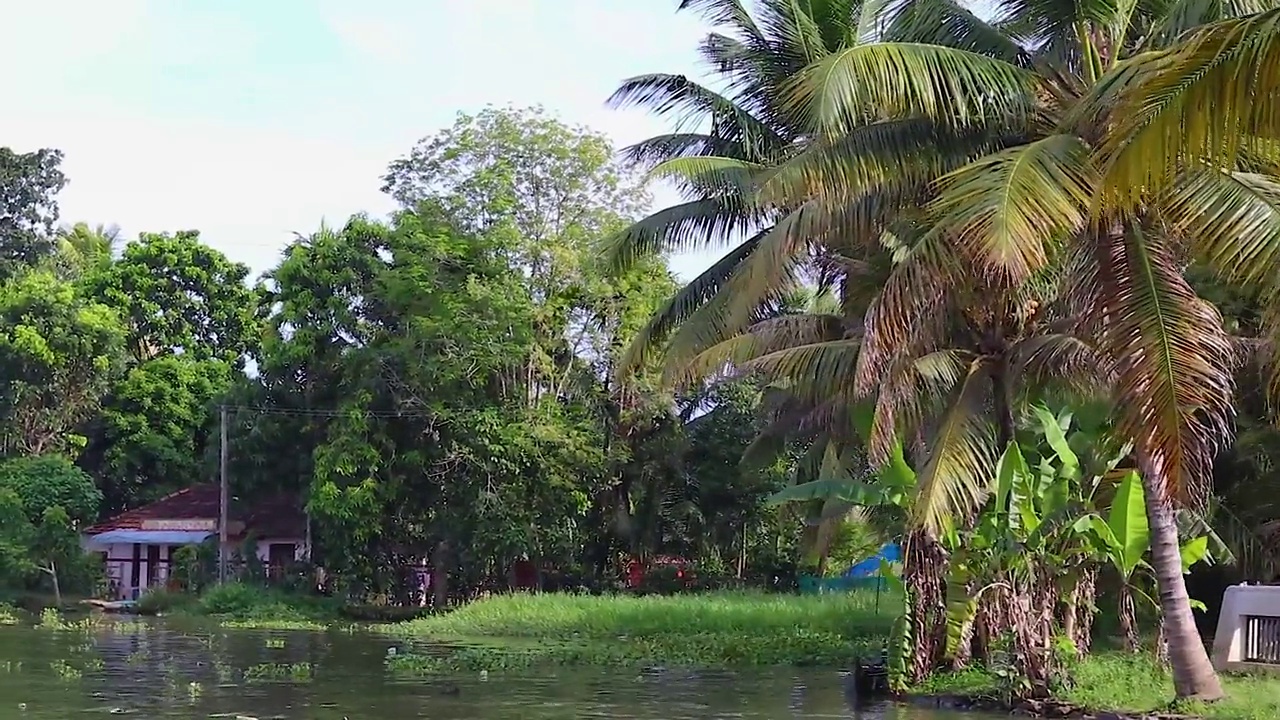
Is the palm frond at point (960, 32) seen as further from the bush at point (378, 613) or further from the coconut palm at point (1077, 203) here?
the bush at point (378, 613)

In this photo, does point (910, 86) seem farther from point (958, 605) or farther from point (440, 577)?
point (440, 577)

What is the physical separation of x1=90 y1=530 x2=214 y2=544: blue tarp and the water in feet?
44.6

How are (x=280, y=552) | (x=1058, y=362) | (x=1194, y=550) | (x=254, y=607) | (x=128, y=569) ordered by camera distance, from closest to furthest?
1. (x=1194, y=550)
2. (x=1058, y=362)
3. (x=254, y=607)
4. (x=280, y=552)
5. (x=128, y=569)

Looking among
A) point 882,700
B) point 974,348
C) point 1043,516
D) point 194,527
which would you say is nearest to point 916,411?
A: point 974,348

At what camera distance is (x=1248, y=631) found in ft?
48.1

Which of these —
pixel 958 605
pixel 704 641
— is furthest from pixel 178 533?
pixel 958 605

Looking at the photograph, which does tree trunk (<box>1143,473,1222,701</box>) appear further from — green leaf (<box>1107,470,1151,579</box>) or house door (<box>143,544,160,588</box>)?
house door (<box>143,544,160,588</box>)

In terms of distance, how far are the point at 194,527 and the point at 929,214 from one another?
28032mm

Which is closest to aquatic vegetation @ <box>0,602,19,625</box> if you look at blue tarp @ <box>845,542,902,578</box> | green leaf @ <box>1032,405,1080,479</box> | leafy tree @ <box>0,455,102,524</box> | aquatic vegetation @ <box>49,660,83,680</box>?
leafy tree @ <box>0,455,102,524</box>

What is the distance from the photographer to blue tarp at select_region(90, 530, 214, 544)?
36.1 m

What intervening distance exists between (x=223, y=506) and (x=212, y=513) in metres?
3.41

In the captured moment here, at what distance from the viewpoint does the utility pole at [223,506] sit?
3362 cm

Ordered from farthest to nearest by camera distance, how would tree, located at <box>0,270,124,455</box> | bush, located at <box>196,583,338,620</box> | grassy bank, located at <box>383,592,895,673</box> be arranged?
tree, located at <box>0,270,124,455</box> < bush, located at <box>196,583,338,620</box> < grassy bank, located at <box>383,592,895,673</box>

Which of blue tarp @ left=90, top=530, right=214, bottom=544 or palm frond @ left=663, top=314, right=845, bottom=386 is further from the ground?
palm frond @ left=663, top=314, right=845, bottom=386
